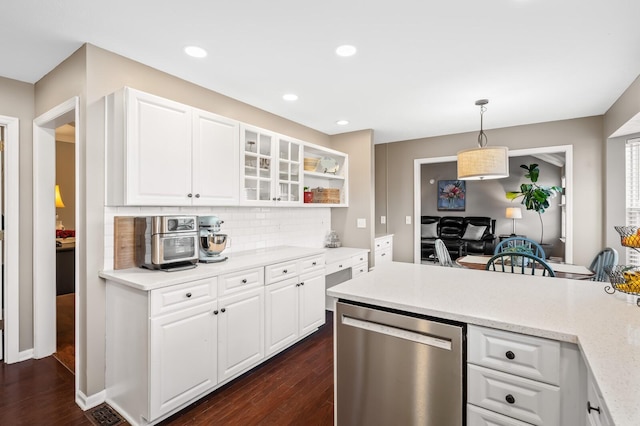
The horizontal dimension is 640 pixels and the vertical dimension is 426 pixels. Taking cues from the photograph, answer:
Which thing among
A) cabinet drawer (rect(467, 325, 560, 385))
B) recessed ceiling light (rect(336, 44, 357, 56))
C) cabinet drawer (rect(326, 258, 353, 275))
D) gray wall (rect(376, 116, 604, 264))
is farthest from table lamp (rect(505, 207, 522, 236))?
cabinet drawer (rect(467, 325, 560, 385))

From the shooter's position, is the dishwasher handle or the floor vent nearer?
the dishwasher handle

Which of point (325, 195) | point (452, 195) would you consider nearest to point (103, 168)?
point (325, 195)

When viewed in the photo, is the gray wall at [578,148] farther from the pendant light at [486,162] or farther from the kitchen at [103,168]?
the pendant light at [486,162]

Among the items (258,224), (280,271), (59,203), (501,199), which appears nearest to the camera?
(280,271)

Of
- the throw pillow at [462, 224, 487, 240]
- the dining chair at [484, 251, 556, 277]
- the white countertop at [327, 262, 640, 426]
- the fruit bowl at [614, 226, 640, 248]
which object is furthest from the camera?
the throw pillow at [462, 224, 487, 240]

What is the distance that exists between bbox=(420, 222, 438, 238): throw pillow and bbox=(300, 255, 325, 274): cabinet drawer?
5439 mm

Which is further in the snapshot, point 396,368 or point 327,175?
point 327,175

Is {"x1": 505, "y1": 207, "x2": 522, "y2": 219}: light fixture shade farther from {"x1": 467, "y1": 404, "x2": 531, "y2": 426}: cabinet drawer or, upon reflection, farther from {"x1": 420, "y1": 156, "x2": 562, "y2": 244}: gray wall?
{"x1": 467, "y1": 404, "x2": 531, "y2": 426}: cabinet drawer

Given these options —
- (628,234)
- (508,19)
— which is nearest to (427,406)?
(628,234)

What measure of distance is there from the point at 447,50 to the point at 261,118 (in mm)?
2007

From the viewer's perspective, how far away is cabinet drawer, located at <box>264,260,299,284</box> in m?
2.71

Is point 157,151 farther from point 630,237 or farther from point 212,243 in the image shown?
point 630,237

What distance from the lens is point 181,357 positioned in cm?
205

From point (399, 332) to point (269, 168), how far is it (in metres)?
2.21
